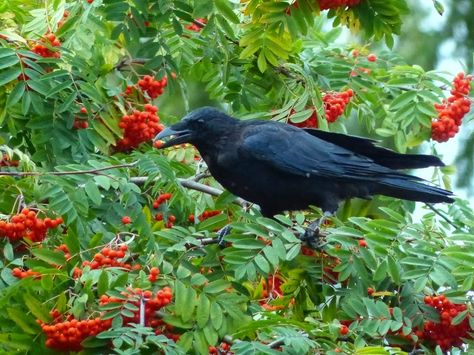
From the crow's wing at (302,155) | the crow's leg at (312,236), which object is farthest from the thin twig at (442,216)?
the crow's leg at (312,236)

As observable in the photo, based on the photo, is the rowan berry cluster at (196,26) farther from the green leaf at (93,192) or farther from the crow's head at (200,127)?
the green leaf at (93,192)

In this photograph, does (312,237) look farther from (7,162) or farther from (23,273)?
(7,162)

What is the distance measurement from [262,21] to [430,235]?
1431 mm

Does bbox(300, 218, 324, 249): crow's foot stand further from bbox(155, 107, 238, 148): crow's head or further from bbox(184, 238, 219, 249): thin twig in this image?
bbox(155, 107, 238, 148): crow's head

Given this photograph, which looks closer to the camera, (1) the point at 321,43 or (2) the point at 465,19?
(1) the point at 321,43

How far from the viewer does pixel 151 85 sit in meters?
5.94

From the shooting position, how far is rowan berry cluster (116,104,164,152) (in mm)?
5641

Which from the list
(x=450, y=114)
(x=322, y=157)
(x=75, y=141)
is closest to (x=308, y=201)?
(x=322, y=157)

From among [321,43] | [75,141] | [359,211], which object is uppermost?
[321,43]

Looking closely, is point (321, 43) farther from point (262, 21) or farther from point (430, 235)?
point (430, 235)

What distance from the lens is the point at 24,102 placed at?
531 cm

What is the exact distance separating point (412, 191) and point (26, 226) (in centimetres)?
216

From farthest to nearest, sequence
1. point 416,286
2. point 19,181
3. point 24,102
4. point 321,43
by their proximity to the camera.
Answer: point 321,43
point 24,102
point 19,181
point 416,286

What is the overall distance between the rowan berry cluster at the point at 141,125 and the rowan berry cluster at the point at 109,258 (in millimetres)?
1224
